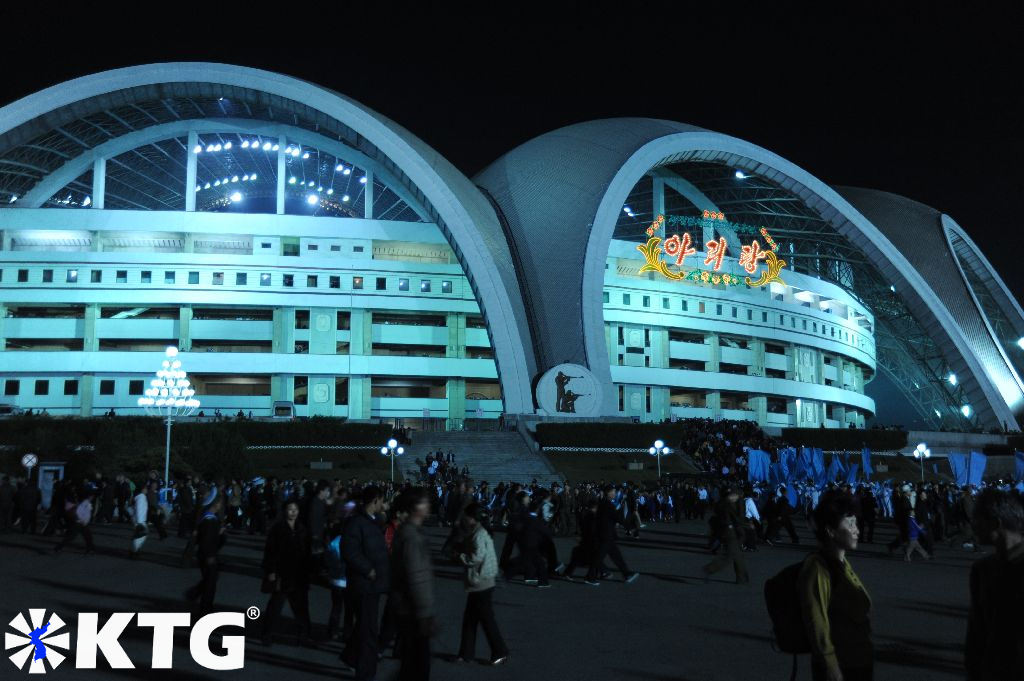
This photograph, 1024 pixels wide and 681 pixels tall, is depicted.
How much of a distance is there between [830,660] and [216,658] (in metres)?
5.72

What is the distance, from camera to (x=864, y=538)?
2280 centimetres

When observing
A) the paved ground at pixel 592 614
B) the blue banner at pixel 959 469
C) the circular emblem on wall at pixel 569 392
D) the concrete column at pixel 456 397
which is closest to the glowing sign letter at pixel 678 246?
the circular emblem on wall at pixel 569 392

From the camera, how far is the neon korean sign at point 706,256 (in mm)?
55531

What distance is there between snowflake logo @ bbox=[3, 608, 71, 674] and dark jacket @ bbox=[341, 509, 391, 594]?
103 inches

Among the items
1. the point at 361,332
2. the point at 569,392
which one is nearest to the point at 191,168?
the point at 361,332

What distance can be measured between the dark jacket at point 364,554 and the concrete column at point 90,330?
47.4 m

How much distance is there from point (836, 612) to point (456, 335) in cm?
4924

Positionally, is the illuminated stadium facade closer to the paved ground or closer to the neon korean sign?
the neon korean sign

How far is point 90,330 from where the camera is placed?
5062cm

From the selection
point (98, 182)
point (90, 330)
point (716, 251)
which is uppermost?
point (98, 182)

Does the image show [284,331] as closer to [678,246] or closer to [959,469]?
[678,246]

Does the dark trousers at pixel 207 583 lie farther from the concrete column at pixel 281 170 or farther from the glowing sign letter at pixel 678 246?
the glowing sign letter at pixel 678 246

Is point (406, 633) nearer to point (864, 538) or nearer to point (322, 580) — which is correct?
point (322, 580)

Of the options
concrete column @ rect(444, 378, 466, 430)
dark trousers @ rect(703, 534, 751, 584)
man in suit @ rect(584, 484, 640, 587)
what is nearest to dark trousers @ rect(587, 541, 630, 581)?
man in suit @ rect(584, 484, 640, 587)
